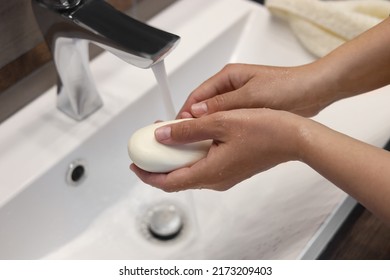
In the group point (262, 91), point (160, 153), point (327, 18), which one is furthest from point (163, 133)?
point (327, 18)

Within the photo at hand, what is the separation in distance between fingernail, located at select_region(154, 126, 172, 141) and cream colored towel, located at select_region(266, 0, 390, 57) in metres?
0.32

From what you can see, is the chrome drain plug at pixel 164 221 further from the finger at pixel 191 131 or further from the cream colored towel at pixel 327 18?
the cream colored towel at pixel 327 18

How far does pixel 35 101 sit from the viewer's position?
2.25ft

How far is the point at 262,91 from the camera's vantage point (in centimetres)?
58

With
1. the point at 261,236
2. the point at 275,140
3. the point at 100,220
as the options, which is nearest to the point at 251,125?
the point at 275,140

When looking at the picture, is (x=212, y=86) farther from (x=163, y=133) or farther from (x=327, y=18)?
(x=327, y=18)

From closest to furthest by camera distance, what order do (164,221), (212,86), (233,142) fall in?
(233,142) < (212,86) < (164,221)

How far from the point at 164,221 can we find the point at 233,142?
0.25 meters

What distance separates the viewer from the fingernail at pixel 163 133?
0.53m

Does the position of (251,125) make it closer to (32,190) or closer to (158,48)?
(158,48)

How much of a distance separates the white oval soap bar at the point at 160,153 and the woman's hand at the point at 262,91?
0.04m

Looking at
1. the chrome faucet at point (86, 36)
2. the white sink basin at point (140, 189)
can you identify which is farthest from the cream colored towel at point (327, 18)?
the chrome faucet at point (86, 36)

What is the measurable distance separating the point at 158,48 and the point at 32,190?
0.75 ft

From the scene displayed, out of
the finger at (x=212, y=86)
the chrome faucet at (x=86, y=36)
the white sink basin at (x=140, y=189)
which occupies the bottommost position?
the white sink basin at (x=140, y=189)
